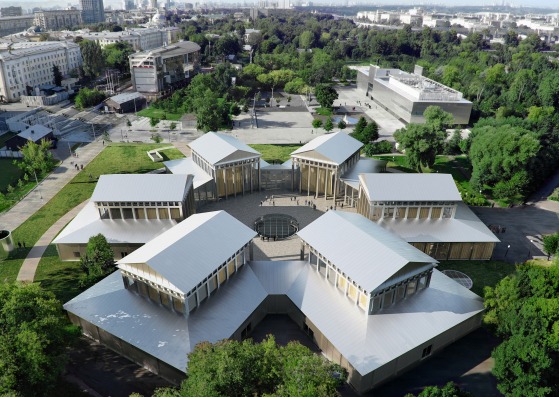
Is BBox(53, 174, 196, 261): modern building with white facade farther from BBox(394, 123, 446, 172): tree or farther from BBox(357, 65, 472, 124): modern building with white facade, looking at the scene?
BBox(357, 65, 472, 124): modern building with white facade

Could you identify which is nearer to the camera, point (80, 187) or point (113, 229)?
point (113, 229)

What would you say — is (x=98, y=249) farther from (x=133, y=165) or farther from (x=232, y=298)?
(x=133, y=165)

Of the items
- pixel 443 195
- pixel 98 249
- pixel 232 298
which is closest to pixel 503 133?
pixel 443 195

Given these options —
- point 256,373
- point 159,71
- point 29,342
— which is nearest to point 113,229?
point 29,342

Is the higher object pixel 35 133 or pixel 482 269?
pixel 35 133

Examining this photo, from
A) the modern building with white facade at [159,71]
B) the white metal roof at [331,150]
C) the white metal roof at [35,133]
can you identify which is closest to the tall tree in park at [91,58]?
the modern building with white facade at [159,71]

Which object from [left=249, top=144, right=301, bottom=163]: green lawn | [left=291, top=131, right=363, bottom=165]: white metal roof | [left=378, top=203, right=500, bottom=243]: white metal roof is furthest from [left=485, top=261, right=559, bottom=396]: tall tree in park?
[left=249, top=144, right=301, bottom=163]: green lawn

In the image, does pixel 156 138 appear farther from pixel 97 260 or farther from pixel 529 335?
pixel 529 335

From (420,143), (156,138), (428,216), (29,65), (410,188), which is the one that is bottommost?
(428,216)
